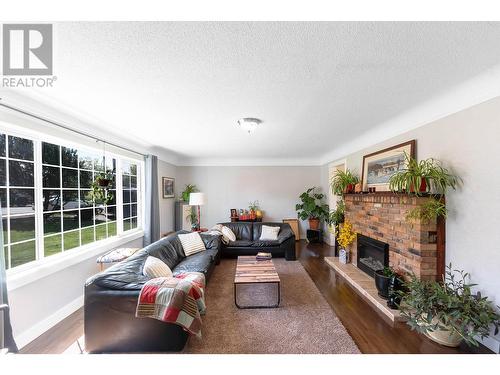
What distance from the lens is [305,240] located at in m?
5.63

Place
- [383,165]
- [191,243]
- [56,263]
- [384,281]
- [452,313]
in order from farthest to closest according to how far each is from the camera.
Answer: [191,243]
[383,165]
[384,281]
[56,263]
[452,313]

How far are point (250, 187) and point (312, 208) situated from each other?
1812 mm

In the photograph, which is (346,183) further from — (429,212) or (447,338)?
(447,338)

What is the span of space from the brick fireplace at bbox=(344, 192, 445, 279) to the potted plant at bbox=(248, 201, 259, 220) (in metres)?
2.75

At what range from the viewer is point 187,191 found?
17.8ft

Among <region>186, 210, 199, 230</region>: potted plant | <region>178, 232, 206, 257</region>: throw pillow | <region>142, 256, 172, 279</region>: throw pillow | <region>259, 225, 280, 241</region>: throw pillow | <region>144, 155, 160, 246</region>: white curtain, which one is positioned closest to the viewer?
<region>142, 256, 172, 279</region>: throw pillow

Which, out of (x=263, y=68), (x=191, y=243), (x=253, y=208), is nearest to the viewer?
(x=263, y=68)

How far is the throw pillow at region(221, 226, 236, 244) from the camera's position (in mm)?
4137

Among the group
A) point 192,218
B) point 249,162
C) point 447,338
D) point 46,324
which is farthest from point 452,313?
point 192,218

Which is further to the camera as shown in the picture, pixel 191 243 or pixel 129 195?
pixel 129 195

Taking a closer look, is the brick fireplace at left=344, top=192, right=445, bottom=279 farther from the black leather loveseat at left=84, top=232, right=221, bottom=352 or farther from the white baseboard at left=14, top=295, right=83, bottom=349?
the white baseboard at left=14, top=295, right=83, bottom=349

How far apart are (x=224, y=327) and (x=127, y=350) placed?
838 millimetres

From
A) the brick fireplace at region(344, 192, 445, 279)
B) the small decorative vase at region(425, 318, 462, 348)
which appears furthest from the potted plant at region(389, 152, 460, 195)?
the small decorative vase at region(425, 318, 462, 348)
